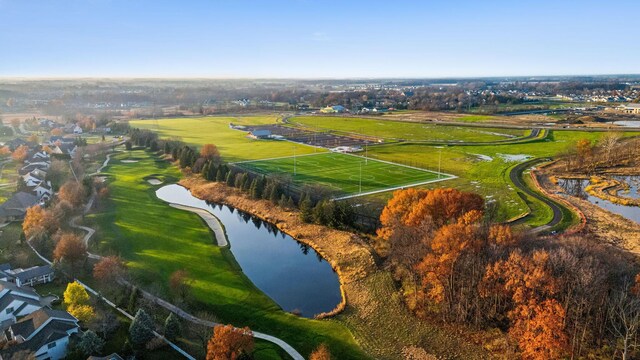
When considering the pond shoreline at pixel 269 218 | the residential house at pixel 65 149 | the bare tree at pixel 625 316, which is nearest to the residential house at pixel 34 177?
the residential house at pixel 65 149

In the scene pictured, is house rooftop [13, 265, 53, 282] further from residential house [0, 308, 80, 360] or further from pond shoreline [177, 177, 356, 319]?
pond shoreline [177, 177, 356, 319]

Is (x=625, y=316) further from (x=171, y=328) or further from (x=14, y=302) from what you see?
(x=14, y=302)

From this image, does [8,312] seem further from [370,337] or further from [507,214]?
[507,214]

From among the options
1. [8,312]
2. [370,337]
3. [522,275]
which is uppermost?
[522,275]

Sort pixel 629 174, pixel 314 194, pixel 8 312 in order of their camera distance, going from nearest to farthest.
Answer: pixel 8 312, pixel 314 194, pixel 629 174

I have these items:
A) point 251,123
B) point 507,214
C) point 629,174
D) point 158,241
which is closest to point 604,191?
point 629,174

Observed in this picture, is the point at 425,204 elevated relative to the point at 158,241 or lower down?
elevated

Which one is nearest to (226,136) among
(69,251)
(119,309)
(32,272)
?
(69,251)
